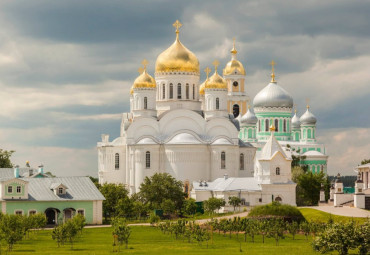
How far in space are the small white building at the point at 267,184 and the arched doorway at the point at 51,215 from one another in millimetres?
14861

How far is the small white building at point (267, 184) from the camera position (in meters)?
64.8

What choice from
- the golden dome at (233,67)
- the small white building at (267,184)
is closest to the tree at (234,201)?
the small white building at (267,184)

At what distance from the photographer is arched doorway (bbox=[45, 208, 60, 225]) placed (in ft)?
176

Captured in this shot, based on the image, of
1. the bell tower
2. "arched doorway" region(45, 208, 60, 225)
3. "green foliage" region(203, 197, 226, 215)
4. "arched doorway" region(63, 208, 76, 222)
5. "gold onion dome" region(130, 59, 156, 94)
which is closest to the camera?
"arched doorway" region(63, 208, 76, 222)

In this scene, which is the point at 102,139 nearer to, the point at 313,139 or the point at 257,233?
the point at 313,139

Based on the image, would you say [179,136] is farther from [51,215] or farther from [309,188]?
[51,215]

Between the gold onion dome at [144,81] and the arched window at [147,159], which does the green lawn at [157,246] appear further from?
the gold onion dome at [144,81]

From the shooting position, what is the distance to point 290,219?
4969 cm

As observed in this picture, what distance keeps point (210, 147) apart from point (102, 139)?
11.6 m

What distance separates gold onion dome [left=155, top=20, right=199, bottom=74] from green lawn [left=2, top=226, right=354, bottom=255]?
32858 millimetres

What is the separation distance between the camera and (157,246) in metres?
39.1

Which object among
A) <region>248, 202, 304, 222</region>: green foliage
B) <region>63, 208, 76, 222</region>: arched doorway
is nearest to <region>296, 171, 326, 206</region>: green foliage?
<region>248, 202, 304, 222</region>: green foliage

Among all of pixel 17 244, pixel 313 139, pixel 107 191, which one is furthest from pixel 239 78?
pixel 17 244

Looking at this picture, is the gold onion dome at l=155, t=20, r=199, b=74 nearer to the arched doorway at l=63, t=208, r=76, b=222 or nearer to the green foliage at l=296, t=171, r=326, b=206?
the green foliage at l=296, t=171, r=326, b=206
